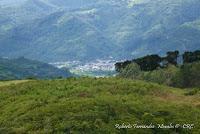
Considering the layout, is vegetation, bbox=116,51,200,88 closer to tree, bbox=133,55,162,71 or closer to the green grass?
tree, bbox=133,55,162,71

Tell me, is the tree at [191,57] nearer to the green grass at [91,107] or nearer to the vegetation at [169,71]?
the vegetation at [169,71]

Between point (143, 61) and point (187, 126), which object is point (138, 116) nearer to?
point (187, 126)

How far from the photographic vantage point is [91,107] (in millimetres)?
58625

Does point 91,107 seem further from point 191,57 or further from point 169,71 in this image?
point 191,57

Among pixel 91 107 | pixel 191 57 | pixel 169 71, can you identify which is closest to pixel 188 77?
pixel 169 71

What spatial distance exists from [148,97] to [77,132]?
670 inches

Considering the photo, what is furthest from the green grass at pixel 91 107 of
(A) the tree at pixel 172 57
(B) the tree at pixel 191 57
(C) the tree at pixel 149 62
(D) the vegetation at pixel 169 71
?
(A) the tree at pixel 172 57

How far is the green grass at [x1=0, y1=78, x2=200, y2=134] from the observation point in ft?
178

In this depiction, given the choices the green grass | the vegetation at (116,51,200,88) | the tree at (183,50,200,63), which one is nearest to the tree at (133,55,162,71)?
the vegetation at (116,51,200,88)

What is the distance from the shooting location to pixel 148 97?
66.4m

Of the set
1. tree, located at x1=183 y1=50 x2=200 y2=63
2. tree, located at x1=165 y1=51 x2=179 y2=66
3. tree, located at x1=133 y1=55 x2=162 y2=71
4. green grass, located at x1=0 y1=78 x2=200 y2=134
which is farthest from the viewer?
tree, located at x1=165 y1=51 x2=179 y2=66

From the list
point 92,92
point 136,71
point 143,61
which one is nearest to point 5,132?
point 92,92

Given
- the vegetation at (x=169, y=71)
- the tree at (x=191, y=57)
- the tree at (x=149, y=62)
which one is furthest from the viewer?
the tree at (x=149, y=62)

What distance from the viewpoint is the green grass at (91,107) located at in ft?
178
